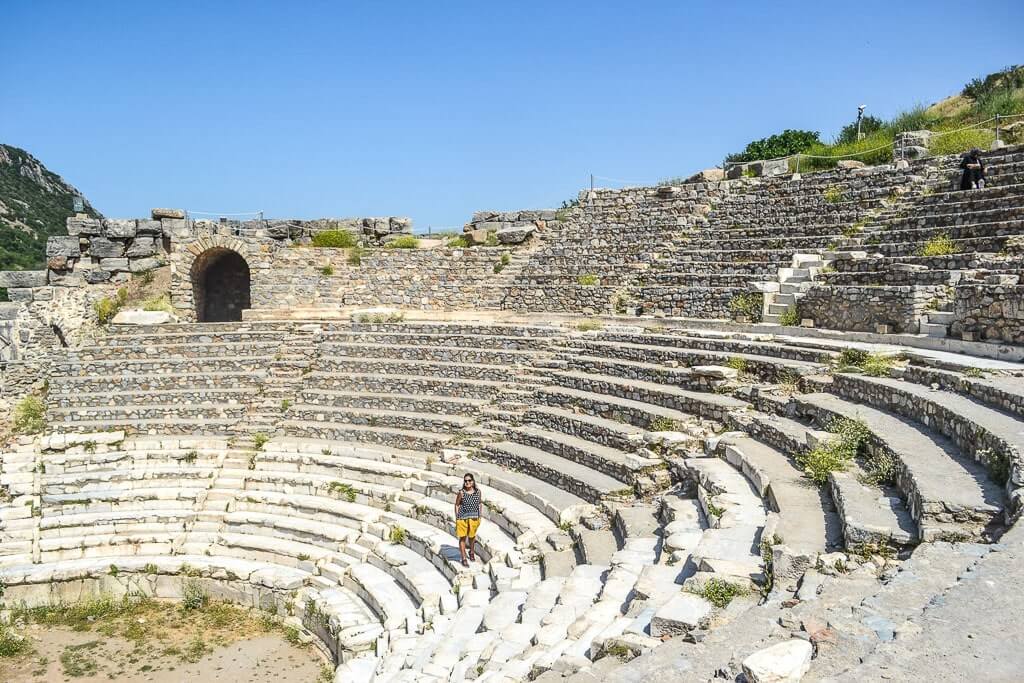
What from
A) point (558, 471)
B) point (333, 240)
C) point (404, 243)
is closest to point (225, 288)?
point (333, 240)

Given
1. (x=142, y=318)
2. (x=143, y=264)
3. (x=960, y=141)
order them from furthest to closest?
(x=143, y=264)
(x=960, y=141)
(x=142, y=318)

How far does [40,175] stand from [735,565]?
48331 millimetres

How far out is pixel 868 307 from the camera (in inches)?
484

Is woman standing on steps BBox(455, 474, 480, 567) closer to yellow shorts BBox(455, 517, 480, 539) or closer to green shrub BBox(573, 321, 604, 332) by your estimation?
yellow shorts BBox(455, 517, 480, 539)

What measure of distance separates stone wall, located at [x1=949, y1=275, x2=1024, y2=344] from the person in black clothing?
177 inches

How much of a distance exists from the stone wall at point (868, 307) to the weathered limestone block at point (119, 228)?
1530 cm

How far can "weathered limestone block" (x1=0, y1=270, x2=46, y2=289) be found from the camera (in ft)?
59.5

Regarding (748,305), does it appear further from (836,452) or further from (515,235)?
(515,235)

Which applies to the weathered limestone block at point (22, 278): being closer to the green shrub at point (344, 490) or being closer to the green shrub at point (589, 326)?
the green shrub at point (344, 490)

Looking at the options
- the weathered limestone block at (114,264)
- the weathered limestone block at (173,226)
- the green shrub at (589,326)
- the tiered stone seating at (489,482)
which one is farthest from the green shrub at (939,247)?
the weathered limestone block at (114,264)

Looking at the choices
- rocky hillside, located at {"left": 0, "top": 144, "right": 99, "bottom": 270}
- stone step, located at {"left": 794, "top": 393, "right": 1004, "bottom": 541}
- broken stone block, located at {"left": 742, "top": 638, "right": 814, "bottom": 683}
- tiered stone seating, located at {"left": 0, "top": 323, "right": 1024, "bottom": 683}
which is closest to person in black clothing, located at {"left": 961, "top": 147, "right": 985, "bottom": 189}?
tiered stone seating, located at {"left": 0, "top": 323, "right": 1024, "bottom": 683}

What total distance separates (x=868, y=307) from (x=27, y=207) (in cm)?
4028

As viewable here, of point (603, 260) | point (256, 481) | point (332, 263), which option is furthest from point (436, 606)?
point (332, 263)

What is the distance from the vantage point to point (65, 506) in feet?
41.1
